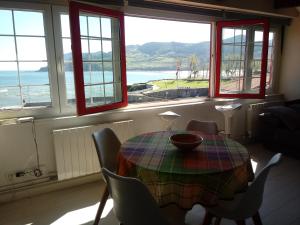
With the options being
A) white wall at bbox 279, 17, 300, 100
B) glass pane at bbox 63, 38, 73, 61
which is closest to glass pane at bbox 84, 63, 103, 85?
glass pane at bbox 63, 38, 73, 61

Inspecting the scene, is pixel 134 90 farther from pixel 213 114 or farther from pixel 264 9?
pixel 264 9

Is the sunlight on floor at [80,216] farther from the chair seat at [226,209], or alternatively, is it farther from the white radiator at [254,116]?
the white radiator at [254,116]

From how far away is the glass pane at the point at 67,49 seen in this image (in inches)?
110

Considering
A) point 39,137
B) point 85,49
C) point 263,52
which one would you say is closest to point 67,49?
point 85,49

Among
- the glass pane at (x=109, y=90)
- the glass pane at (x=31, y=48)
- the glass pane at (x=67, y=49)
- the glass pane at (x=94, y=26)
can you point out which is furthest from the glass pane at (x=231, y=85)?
the glass pane at (x=31, y=48)

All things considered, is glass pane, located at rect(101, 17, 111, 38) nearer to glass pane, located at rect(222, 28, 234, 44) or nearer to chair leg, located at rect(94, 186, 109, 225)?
chair leg, located at rect(94, 186, 109, 225)

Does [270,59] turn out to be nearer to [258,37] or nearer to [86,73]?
[258,37]

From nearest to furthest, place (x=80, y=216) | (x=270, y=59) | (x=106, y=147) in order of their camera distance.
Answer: (x=106, y=147) < (x=80, y=216) < (x=270, y=59)

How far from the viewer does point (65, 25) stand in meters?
2.76

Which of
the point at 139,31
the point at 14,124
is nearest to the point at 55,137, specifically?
the point at 14,124

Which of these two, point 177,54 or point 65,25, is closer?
point 65,25

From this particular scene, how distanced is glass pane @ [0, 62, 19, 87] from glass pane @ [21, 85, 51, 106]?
4.8 inches

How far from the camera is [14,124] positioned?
2547 millimetres

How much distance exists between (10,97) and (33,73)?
1.15 feet
